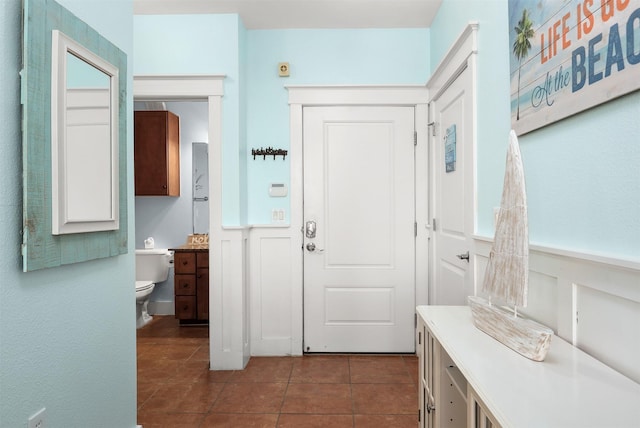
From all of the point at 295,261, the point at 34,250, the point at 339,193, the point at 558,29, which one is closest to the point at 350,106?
the point at 339,193

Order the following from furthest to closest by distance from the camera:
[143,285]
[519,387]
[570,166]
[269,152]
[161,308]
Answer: [161,308], [143,285], [269,152], [570,166], [519,387]

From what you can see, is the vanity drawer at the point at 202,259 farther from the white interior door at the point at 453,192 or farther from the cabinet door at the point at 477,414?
the cabinet door at the point at 477,414

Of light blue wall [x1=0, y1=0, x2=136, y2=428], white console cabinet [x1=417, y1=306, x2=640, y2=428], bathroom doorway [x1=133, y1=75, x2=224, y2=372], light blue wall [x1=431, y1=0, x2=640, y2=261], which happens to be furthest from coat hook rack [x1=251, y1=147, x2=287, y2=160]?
white console cabinet [x1=417, y1=306, x2=640, y2=428]

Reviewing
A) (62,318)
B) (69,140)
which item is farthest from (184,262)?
(69,140)

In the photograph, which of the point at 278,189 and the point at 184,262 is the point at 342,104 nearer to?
the point at 278,189

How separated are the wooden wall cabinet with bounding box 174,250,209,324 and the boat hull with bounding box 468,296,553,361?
2979mm

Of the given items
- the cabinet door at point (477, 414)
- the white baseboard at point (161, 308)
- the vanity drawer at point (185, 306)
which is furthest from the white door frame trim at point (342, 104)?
the cabinet door at point (477, 414)

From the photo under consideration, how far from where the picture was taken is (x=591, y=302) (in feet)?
3.47

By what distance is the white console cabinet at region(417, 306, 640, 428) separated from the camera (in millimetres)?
732

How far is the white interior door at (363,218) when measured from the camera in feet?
9.78

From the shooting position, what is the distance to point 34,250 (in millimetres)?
1169

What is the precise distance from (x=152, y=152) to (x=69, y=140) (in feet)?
9.11

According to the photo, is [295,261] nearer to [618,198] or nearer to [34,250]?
[34,250]

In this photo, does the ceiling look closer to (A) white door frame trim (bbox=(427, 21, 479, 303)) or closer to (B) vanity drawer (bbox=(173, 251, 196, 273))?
(A) white door frame trim (bbox=(427, 21, 479, 303))
